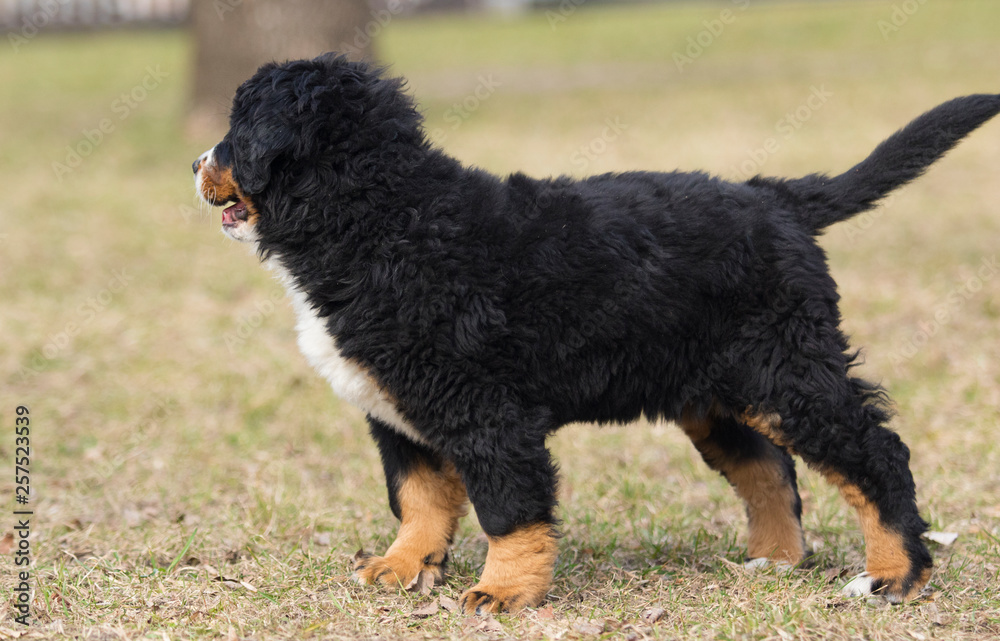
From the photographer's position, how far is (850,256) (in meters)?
8.91

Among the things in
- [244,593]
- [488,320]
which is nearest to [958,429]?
[488,320]

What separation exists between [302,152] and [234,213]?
387 mm

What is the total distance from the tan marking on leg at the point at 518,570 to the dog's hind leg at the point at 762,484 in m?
0.94

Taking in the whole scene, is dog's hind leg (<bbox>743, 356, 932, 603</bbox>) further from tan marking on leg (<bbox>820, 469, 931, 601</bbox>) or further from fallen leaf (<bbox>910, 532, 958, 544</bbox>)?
fallen leaf (<bbox>910, 532, 958, 544</bbox>)

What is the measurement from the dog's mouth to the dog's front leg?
1156 mm

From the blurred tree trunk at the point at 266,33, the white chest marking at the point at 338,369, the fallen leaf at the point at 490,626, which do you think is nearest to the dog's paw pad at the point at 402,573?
the fallen leaf at the point at 490,626

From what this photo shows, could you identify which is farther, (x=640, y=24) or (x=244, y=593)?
(x=640, y=24)

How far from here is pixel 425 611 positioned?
3.44 metres

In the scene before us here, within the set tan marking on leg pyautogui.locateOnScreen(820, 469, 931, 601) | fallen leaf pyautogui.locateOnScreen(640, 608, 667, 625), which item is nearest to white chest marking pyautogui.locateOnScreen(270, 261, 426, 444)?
fallen leaf pyautogui.locateOnScreen(640, 608, 667, 625)

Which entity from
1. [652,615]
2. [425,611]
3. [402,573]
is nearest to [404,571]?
[402,573]

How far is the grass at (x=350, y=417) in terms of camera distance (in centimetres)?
346

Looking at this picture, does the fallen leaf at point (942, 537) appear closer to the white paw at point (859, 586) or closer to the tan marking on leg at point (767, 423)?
the white paw at point (859, 586)

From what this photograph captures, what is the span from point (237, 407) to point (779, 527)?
A: 143 inches

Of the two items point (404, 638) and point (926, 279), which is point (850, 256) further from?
point (404, 638)
